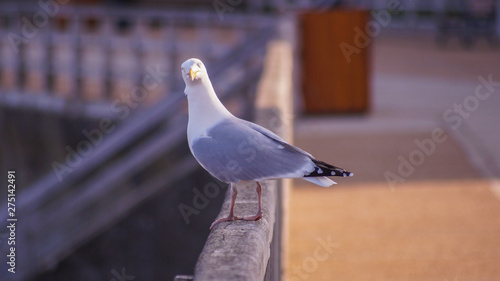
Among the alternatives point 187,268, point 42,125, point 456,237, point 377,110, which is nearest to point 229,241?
→ point 456,237

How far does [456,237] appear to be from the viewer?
663 centimetres

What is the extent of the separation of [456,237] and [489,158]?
312 cm

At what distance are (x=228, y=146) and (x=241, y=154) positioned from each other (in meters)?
0.06

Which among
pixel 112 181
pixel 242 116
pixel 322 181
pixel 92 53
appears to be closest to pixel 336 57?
pixel 242 116

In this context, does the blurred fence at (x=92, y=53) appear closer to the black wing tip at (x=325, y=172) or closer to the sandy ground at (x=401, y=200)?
the sandy ground at (x=401, y=200)

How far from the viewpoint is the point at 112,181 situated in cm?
880

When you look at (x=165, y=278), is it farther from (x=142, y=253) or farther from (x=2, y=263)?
(x=2, y=263)

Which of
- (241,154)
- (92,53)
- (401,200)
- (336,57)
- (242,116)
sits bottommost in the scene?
(401,200)

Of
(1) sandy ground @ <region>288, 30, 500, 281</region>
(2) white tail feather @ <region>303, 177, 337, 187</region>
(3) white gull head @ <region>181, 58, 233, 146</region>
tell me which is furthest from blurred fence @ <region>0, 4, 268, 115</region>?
(2) white tail feather @ <region>303, 177, 337, 187</region>

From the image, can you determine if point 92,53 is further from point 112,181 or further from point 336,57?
point 112,181

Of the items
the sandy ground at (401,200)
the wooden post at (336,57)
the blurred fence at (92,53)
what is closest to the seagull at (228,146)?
the sandy ground at (401,200)

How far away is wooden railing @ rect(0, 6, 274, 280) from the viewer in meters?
8.29

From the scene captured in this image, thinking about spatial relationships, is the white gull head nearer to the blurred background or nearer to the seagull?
the seagull

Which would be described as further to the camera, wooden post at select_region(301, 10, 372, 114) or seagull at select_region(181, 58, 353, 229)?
wooden post at select_region(301, 10, 372, 114)
